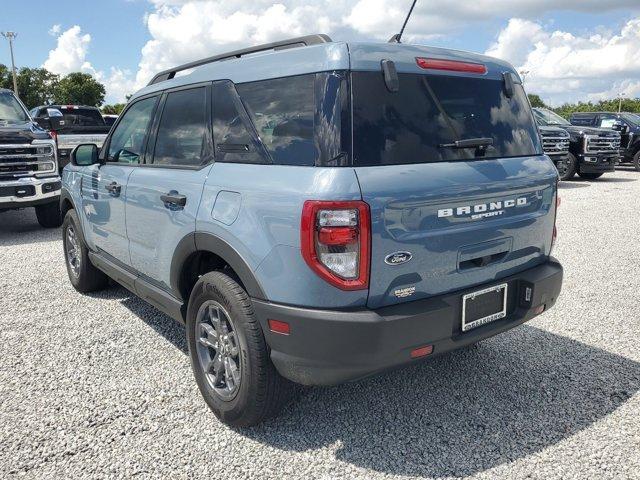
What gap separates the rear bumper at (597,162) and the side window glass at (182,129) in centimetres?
1301

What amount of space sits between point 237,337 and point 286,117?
3.64 feet

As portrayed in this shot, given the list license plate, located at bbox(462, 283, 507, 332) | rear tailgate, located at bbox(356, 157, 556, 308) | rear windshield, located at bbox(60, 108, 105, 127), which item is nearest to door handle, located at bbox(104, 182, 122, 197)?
rear tailgate, located at bbox(356, 157, 556, 308)

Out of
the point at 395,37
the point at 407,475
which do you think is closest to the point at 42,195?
the point at 395,37

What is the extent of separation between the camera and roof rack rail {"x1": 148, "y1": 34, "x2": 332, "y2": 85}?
8.99 feet

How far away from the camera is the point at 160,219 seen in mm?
3299

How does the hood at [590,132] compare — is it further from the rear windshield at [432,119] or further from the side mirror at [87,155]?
the side mirror at [87,155]

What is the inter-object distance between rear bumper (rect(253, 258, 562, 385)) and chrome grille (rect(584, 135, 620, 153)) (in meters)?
13.0

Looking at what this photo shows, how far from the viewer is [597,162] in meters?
13.9

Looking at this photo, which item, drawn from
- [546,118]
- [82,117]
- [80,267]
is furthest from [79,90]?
[80,267]

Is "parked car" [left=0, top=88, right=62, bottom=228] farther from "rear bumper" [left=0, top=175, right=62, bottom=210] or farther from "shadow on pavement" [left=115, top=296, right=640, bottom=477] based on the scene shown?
"shadow on pavement" [left=115, top=296, right=640, bottom=477]

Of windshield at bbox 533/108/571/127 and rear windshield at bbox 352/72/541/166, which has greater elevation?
windshield at bbox 533/108/571/127

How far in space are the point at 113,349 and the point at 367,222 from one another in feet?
8.25

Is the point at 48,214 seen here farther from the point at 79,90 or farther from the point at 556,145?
the point at 79,90

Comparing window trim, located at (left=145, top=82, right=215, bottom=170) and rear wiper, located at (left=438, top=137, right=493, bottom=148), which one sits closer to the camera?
rear wiper, located at (left=438, top=137, right=493, bottom=148)
